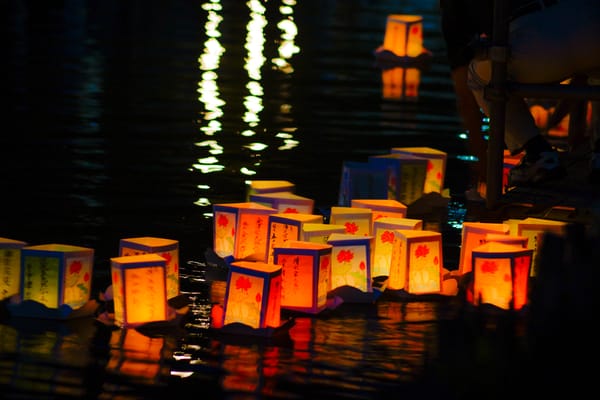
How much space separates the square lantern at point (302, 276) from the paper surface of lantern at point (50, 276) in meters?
0.69

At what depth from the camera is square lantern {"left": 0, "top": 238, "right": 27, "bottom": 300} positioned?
4.54m

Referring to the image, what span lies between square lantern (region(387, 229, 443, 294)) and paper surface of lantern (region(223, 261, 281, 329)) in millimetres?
724

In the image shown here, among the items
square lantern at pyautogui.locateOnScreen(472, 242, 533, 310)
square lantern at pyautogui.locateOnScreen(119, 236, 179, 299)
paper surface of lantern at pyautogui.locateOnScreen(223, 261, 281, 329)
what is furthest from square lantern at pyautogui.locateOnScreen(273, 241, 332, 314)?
square lantern at pyautogui.locateOnScreen(472, 242, 533, 310)

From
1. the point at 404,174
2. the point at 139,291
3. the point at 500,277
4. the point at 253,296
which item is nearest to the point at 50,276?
the point at 139,291

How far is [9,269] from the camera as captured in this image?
4.55 meters

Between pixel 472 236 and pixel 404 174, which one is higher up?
pixel 404 174

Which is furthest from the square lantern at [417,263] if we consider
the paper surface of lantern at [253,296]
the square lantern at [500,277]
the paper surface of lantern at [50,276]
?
the paper surface of lantern at [50,276]

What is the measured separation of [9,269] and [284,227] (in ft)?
3.52

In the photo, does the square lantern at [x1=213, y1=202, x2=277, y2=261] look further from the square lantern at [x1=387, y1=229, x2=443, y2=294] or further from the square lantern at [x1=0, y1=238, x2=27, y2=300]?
the square lantern at [x1=0, y1=238, x2=27, y2=300]

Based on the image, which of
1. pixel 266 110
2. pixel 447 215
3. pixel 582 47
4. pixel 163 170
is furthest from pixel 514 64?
pixel 266 110

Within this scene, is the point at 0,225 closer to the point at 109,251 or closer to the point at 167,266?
the point at 109,251

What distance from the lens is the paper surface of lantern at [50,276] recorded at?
4.40 meters

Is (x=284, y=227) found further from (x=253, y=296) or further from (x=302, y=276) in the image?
(x=253, y=296)

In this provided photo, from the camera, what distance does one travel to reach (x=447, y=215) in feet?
21.1
